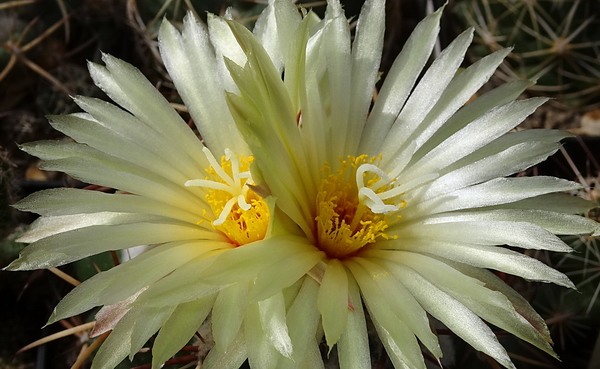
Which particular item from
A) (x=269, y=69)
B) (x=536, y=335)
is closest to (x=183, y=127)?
(x=269, y=69)

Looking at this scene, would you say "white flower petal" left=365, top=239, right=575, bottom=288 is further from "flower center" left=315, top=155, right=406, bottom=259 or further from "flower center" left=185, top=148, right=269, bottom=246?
"flower center" left=185, top=148, right=269, bottom=246

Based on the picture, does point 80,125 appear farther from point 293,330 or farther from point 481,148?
point 481,148

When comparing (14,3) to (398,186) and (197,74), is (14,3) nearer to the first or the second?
(197,74)

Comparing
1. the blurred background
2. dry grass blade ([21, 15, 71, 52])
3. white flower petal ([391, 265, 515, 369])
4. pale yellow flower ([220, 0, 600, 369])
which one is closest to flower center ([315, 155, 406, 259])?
pale yellow flower ([220, 0, 600, 369])

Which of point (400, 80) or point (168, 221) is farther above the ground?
point (400, 80)

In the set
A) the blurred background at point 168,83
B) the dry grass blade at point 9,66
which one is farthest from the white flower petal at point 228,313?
the dry grass blade at point 9,66

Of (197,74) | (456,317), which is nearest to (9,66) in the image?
(197,74)
